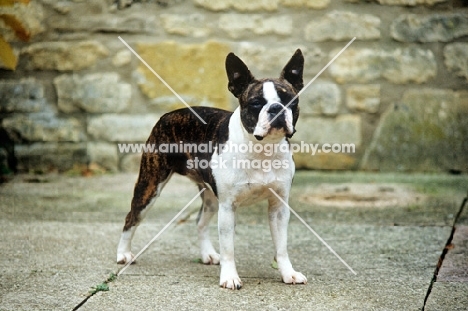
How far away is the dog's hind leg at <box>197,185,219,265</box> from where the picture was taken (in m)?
4.07

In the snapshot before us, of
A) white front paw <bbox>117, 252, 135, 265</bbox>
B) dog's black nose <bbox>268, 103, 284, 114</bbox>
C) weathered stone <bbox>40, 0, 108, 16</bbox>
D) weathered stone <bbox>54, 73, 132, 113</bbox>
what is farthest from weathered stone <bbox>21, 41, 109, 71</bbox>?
dog's black nose <bbox>268, 103, 284, 114</bbox>

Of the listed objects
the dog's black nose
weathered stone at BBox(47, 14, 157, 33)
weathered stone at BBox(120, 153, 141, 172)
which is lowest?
weathered stone at BBox(120, 153, 141, 172)

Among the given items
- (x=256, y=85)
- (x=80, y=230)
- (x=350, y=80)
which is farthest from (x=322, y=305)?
(x=350, y=80)

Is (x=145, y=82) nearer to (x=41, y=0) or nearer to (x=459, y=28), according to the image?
(x=41, y=0)

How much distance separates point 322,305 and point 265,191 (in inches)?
29.2

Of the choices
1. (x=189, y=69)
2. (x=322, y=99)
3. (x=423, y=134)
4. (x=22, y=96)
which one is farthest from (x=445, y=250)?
(x=22, y=96)

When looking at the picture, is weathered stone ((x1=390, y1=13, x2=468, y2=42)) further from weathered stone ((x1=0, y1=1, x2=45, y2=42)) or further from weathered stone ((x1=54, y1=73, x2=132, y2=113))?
weathered stone ((x1=0, y1=1, x2=45, y2=42))

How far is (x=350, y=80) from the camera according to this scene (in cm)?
657

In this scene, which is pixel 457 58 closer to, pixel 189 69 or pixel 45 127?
pixel 189 69

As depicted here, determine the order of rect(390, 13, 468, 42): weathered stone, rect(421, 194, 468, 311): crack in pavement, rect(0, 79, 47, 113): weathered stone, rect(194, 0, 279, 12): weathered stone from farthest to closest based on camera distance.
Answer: rect(0, 79, 47, 113): weathered stone, rect(194, 0, 279, 12): weathered stone, rect(390, 13, 468, 42): weathered stone, rect(421, 194, 468, 311): crack in pavement

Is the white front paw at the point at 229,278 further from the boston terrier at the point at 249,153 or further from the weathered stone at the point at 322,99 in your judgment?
the weathered stone at the point at 322,99

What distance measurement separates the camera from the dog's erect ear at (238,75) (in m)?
3.59

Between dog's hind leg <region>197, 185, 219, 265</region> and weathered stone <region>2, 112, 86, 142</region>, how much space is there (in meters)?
3.00

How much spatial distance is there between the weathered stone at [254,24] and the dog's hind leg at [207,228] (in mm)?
2802
